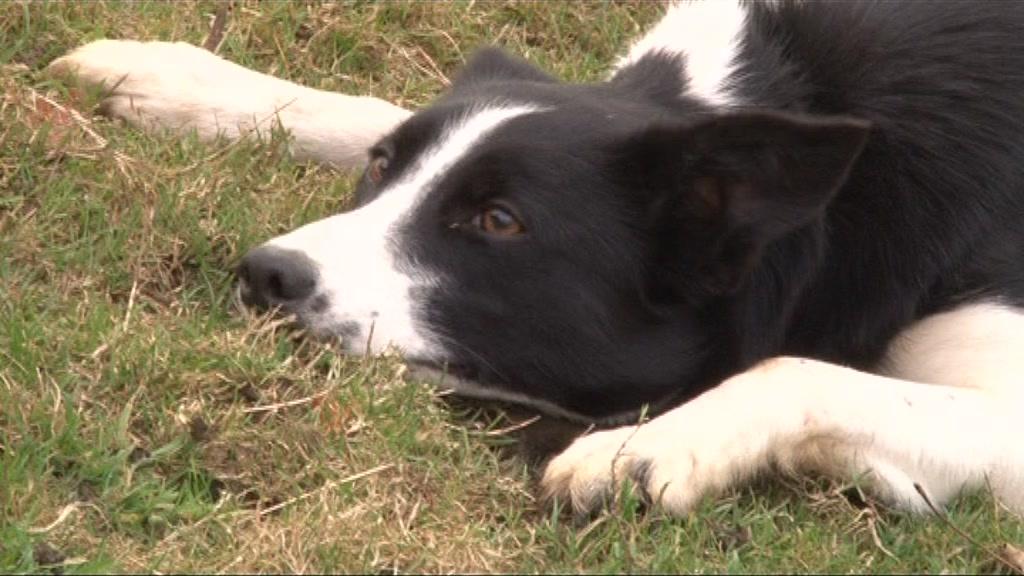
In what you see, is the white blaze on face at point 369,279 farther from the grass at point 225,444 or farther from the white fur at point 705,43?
the white fur at point 705,43

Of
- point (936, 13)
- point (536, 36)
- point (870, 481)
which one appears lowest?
point (536, 36)

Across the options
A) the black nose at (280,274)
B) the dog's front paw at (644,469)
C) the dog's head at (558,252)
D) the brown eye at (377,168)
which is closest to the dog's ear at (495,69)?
the brown eye at (377,168)

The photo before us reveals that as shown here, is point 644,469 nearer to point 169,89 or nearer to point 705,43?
point 705,43

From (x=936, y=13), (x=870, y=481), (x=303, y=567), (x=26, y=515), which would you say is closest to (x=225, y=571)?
(x=303, y=567)

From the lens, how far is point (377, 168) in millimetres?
4930

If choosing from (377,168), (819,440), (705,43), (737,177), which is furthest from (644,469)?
(705,43)

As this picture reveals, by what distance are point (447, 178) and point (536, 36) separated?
2333 millimetres

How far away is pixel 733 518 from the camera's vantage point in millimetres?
4234

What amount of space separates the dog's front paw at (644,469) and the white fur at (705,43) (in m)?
0.98

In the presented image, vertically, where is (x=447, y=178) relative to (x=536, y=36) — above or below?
above

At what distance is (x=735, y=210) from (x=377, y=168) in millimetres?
856

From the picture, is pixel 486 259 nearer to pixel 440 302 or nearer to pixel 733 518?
pixel 440 302

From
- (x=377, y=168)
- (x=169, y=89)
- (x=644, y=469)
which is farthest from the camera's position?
(x=169, y=89)

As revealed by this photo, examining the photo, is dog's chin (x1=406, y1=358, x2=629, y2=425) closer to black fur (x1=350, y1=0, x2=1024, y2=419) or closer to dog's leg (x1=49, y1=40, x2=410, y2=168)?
black fur (x1=350, y1=0, x2=1024, y2=419)
